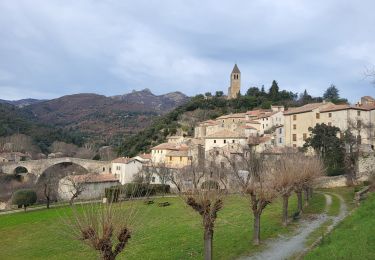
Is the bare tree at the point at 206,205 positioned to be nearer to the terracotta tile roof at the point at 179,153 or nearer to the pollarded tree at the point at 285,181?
the pollarded tree at the point at 285,181

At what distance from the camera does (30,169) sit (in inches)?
3442

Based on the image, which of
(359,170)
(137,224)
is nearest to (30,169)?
(359,170)

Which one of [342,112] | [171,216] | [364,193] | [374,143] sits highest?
[342,112]

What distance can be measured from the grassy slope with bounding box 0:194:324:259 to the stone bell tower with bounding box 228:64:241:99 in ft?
315

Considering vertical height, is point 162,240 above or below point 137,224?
below

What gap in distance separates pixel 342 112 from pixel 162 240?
48.7 m

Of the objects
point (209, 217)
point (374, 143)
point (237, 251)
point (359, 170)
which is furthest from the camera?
point (374, 143)

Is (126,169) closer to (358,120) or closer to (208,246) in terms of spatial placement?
(358,120)

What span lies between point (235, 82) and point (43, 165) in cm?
7301

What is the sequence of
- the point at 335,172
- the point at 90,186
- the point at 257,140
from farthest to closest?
the point at 257,140 → the point at 90,186 → the point at 335,172

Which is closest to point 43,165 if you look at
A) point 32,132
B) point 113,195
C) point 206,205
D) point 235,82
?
point 32,132

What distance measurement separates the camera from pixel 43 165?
289 ft

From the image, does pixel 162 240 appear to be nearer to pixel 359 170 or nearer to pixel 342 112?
pixel 359 170

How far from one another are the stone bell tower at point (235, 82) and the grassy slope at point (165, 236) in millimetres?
96152
